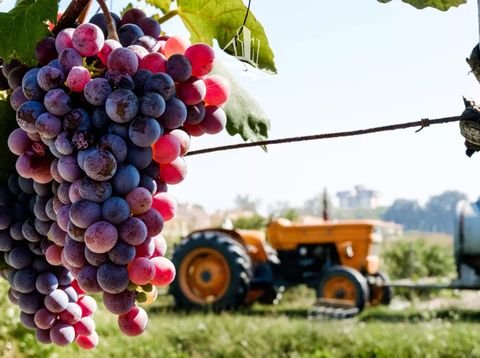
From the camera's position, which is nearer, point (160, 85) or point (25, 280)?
point (160, 85)

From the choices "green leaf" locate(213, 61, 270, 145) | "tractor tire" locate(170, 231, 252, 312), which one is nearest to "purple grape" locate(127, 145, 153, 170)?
"green leaf" locate(213, 61, 270, 145)

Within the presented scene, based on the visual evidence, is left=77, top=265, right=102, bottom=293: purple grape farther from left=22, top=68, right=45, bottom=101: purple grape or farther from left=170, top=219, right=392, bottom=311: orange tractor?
left=170, top=219, right=392, bottom=311: orange tractor

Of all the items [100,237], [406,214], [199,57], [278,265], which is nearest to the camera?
[100,237]

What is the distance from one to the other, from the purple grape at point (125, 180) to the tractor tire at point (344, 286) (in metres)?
7.07

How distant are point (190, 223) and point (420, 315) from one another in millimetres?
11950

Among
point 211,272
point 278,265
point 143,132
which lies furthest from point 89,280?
point 278,265

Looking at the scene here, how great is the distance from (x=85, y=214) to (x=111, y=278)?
54 mm

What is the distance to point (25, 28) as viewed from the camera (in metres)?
0.65

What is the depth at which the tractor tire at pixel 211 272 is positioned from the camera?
737 centimetres

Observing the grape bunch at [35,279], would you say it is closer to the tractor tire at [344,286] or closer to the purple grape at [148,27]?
the purple grape at [148,27]

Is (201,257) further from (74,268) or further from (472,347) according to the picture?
(74,268)

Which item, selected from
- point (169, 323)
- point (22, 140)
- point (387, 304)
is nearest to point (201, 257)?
point (169, 323)

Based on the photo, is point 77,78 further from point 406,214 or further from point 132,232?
point 406,214

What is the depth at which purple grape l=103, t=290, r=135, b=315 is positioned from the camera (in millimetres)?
544
